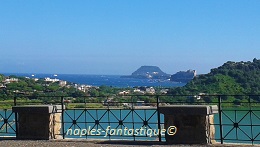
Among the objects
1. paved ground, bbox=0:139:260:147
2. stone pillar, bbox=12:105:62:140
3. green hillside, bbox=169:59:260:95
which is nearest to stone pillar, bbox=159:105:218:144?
paved ground, bbox=0:139:260:147

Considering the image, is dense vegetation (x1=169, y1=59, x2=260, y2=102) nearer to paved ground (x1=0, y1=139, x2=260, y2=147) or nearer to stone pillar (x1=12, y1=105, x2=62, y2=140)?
stone pillar (x1=12, y1=105, x2=62, y2=140)

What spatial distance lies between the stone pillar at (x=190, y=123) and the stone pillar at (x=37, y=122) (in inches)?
121

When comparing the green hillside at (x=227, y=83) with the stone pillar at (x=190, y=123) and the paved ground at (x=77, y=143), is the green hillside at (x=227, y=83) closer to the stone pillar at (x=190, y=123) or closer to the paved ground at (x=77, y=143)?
the paved ground at (x=77, y=143)

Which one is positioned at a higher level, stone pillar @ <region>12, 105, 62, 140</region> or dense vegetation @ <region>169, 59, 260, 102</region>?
dense vegetation @ <region>169, 59, 260, 102</region>

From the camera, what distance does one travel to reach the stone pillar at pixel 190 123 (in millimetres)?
10680

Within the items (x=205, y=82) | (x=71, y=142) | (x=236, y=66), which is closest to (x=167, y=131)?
(x=71, y=142)

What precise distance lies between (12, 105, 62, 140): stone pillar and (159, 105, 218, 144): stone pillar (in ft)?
10.1

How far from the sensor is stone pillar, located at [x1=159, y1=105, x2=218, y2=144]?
1068cm

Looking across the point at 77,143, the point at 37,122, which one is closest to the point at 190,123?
the point at 77,143

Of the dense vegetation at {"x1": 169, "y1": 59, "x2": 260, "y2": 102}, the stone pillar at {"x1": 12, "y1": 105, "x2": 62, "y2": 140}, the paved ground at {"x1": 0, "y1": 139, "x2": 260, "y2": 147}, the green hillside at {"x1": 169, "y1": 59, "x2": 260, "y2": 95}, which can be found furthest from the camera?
the green hillside at {"x1": 169, "y1": 59, "x2": 260, "y2": 95}

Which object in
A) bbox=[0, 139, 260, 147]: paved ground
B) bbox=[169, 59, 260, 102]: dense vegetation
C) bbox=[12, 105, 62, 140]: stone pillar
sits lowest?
bbox=[0, 139, 260, 147]: paved ground

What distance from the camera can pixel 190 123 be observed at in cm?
1084

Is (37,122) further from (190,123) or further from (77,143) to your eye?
(190,123)

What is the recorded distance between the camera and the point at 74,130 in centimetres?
1275
